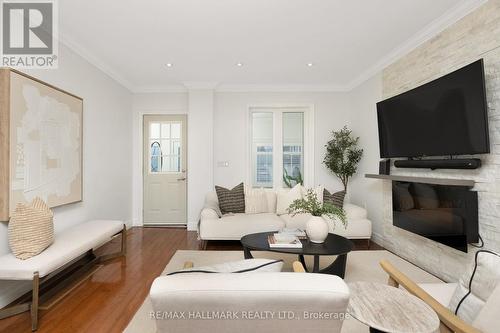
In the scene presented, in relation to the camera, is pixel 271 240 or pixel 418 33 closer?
pixel 271 240

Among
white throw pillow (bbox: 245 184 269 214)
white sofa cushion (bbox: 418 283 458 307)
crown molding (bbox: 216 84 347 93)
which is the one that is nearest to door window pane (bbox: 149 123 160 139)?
crown molding (bbox: 216 84 347 93)

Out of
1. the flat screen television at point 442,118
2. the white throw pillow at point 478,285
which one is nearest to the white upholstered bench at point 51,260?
the white throw pillow at point 478,285

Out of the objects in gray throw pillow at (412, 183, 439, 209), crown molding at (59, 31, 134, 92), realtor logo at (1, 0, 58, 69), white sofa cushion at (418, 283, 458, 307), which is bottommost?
white sofa cushion at (418, 283, 458, 307)

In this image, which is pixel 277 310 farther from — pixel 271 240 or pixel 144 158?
pixel 144 158

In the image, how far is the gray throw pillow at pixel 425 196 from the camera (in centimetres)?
274

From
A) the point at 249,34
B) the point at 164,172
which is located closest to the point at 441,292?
the point at 249,34

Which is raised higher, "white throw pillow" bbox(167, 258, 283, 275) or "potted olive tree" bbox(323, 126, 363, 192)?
"potted olive tree" bbox(323, 126, 363, 192)

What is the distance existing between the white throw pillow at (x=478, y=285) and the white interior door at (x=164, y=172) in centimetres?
441

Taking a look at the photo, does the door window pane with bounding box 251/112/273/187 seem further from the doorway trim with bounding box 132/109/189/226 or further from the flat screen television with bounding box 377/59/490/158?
the flat screen television with bounding box 377/59/490/158

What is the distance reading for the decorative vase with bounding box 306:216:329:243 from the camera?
2609mm

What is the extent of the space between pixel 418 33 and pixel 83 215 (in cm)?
458

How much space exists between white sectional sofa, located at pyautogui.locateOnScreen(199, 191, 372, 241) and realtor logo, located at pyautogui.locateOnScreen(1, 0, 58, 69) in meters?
2.60

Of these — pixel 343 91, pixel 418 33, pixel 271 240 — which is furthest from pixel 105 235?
pixel 343 91

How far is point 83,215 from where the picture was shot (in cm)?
339
